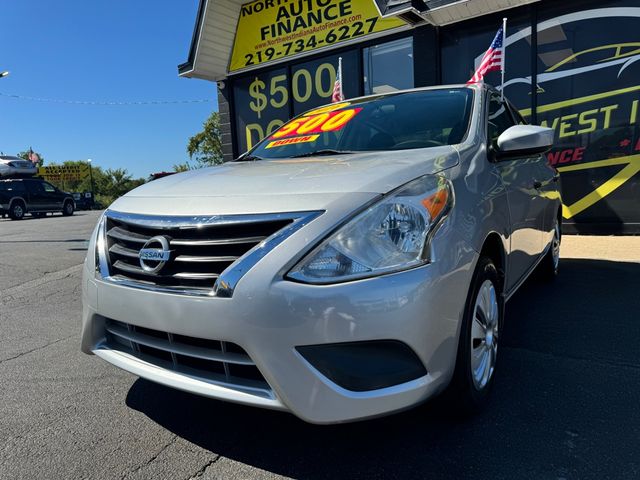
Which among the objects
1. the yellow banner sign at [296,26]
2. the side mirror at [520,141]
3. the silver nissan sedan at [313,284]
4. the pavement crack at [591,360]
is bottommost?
the pavement crack at [591,360]

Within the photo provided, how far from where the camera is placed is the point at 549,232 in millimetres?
4102

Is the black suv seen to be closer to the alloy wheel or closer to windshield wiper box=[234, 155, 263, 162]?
windshield wiper box=[234, 155, 263, 162]

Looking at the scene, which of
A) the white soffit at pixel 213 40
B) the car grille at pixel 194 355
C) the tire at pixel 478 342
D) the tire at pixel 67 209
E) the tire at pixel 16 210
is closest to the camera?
the car grille at pixel 194 355

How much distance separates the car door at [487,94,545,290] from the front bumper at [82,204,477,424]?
1.11 meters

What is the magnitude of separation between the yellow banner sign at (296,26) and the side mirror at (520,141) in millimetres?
6734

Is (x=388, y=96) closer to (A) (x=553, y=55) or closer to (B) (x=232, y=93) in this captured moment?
(A) (x=553, y=55)

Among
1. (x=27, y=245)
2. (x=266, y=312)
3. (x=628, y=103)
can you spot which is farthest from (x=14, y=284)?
(x=628, y=103)

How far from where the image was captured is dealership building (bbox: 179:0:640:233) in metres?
7.18

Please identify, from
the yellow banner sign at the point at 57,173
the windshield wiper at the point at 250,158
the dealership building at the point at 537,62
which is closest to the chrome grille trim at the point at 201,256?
the windshield wiper at the point at 250,158

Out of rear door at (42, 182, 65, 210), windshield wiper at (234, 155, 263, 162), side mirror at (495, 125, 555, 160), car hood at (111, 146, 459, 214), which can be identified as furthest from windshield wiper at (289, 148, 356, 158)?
rear door at (42, 182, 65, 210)

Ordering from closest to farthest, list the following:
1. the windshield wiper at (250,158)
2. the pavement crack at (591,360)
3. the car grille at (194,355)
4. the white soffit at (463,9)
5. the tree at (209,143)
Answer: the car grille at (194,355) < the pavement crack at (591,360) < the windshield wiper at (250,158) < the white soffit at (463,9) < the tree at (209,143)

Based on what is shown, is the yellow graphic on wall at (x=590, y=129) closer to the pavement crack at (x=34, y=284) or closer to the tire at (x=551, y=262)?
the tire at (x=551, y=262)

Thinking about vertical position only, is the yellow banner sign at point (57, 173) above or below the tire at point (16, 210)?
above

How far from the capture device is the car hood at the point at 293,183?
187cm
